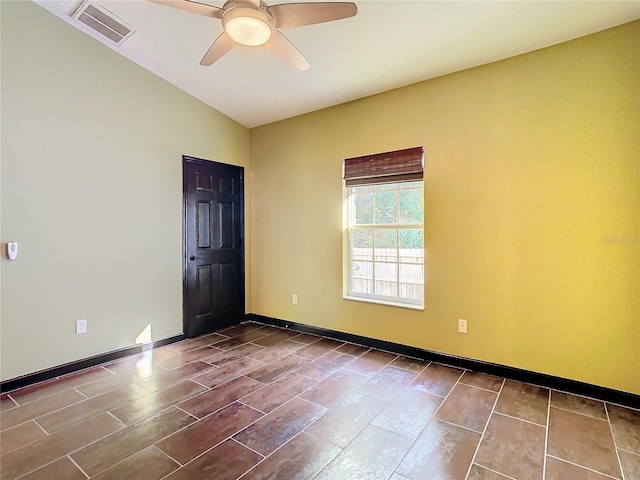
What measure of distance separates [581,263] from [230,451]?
109 inches

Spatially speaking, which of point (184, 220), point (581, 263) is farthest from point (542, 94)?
point (184, 220)

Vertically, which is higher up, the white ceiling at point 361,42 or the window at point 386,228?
the white ceiling at point 361,42

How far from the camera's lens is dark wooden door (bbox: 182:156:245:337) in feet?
13.2

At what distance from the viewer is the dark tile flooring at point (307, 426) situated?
71.4 inches

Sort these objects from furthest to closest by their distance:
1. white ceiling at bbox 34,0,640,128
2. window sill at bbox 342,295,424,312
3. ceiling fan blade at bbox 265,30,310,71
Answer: window sill at bbox 342,295,424,312 → white ceiling at bbox 34,0,640,128 → ceiling fan blade at bbox 265,30,310,71

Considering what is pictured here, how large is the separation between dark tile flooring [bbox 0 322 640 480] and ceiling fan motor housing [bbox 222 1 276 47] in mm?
2424

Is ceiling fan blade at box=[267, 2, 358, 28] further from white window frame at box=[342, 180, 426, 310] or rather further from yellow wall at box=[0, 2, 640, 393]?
white window frame at box=[342, 180, 426, 310]

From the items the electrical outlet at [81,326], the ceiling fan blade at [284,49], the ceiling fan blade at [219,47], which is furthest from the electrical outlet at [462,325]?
the electrical outlet at [81,326]

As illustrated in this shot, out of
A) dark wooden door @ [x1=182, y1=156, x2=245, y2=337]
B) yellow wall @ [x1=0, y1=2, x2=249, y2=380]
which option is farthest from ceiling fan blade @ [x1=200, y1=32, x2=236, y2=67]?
dark wooden door @ [x1=182, y1=156, x2=245, y2=337]

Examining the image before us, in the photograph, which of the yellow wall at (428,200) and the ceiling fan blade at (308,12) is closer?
the ceiling fan blade at (308,12)

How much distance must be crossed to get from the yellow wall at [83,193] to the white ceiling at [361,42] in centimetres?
33

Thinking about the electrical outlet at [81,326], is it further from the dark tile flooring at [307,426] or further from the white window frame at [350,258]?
the white window frame at [350,258]

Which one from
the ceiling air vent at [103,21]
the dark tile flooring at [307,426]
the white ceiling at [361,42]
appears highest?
the ceiling air vent at [103,21]

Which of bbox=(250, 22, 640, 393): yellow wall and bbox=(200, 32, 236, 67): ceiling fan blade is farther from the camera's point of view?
bbox=(250, 22, 640, 393): yellow wall
